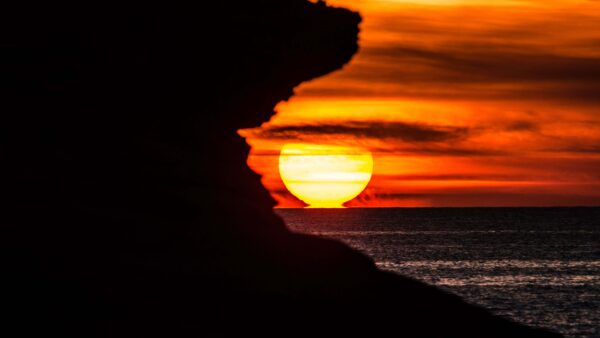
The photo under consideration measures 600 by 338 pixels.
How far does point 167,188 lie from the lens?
29.7 m

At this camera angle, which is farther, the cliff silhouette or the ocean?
the ocean

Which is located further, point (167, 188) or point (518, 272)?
point (518, 272)

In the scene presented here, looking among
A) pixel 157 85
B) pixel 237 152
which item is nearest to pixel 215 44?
pixel 157 85

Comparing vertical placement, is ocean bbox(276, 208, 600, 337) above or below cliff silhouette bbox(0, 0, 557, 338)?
below

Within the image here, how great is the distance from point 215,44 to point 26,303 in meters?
10.8

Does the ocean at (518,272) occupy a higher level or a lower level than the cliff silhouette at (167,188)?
lower

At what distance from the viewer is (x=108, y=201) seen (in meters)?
28.2

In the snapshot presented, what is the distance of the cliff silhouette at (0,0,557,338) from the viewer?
83.0 ft

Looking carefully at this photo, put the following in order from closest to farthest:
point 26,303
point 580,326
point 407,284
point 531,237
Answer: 1. point 26,303
2. point 407,284
3. point 580,326
4. point 531,237

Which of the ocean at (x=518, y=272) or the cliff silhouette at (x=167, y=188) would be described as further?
the ocean at (x=518, y=272)

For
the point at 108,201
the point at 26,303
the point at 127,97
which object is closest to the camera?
the point at 26,303

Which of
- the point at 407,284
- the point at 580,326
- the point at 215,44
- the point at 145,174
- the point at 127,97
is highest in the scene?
the point at 215,44

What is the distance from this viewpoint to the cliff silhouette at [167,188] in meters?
25.3

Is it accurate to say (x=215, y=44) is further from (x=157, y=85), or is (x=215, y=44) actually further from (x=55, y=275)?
(x=55, y=275)
